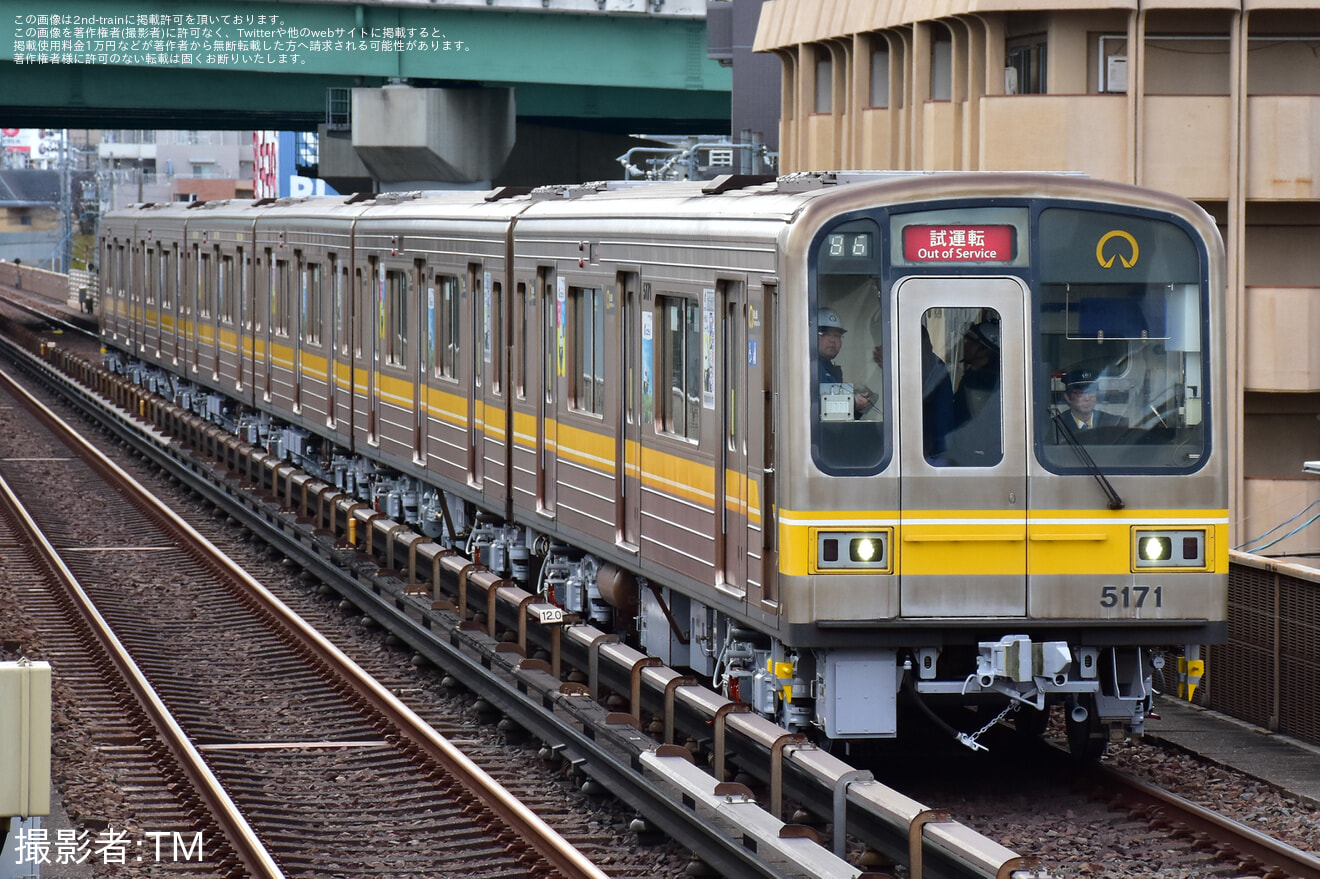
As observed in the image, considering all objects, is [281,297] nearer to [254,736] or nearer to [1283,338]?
[1283,338]

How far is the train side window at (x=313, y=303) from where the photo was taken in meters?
21.7

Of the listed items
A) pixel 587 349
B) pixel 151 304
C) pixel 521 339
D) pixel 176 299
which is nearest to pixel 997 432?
pixel 587 349

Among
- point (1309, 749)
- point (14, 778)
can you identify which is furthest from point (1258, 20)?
point (14, 778)

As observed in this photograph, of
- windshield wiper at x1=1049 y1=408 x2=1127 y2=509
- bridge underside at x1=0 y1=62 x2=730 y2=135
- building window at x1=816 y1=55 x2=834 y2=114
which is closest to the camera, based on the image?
windshield wiper at x1=1049 y1=408 x2=1127 y2=509

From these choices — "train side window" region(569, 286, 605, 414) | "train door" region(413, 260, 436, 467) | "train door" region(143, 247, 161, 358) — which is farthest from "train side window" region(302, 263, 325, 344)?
"train door" region(143, 247, 161, 358)

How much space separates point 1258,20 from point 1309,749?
1231 centimetres

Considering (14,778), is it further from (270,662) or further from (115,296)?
(115,296)

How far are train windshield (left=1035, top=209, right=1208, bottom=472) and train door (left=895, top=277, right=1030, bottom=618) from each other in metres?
0.19

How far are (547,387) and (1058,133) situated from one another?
9.40 metres

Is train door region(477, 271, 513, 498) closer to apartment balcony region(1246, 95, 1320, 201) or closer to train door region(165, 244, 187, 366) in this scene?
apartment balcony region(1246, 95, 1320, 201)

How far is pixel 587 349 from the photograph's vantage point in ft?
42.7

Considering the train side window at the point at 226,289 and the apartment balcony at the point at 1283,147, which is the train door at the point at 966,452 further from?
the train side window at the point at 226,289

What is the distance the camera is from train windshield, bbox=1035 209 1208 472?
31.6 ft

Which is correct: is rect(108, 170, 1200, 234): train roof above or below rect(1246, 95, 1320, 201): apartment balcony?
below
